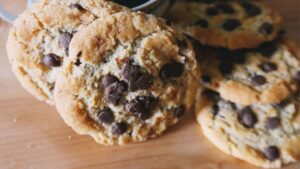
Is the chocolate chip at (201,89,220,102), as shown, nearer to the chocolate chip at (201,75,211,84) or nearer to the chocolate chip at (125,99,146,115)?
the chocolate chip at (201,75,211,84)

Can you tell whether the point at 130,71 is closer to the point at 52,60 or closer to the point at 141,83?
the point at 141,83

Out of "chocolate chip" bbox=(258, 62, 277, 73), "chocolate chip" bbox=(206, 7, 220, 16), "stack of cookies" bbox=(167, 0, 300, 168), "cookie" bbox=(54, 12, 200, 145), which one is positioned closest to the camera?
"cookie" bbox=(54, 12, 200, 145)

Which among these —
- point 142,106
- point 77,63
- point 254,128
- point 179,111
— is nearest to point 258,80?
point 254,128

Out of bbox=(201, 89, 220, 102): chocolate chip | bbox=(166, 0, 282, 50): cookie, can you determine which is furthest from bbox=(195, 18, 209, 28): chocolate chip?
bbox=(201, 89, 220, 102): chocolate chip

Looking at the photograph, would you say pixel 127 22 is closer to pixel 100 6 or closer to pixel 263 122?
pixel 100 6

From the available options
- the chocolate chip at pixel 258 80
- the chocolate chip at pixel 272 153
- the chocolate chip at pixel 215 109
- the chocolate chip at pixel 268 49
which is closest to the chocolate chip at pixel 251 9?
the chocolate chip at pixel 268 49
